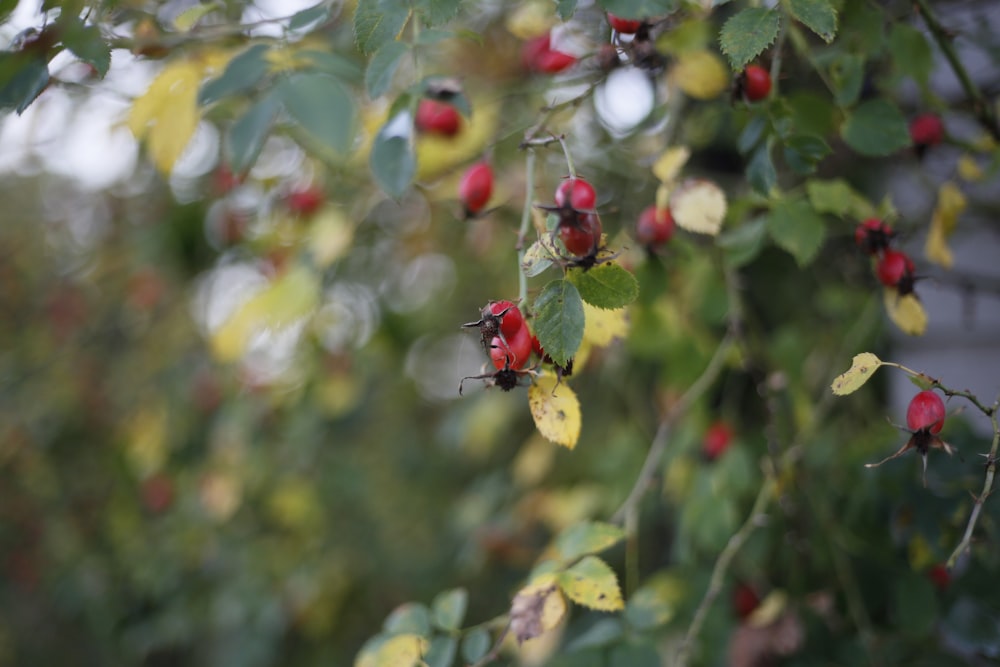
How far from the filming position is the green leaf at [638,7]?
528 mm

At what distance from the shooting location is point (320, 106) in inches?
21.1

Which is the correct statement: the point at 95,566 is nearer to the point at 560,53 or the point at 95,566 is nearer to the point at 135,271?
the point at 135,271

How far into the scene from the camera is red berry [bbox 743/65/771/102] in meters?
0.67

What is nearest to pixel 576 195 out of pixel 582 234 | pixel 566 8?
pixel 582 234

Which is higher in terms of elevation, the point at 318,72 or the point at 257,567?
the point at 318,72

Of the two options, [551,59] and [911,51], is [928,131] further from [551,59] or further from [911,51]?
[551,59]

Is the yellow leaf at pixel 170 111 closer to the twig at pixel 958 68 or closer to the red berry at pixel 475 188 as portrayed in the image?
the red berry at pixel 475 188

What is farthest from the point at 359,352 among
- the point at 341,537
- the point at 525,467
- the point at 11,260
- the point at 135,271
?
the point at 11,260

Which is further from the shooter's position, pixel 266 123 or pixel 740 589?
pixel 740 589

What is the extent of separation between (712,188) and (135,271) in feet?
6.31

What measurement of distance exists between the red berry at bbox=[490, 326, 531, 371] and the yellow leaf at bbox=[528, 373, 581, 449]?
0.03 meters

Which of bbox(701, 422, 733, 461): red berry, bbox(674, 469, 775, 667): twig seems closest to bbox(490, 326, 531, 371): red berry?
bbox(674, 469, 775, 667): twig

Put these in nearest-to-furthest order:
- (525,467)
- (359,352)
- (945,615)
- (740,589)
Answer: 1. (945,615)
2. (740,589)
3. (525,467)
4. (359,352)

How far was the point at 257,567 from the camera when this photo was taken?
1817 millimetres
